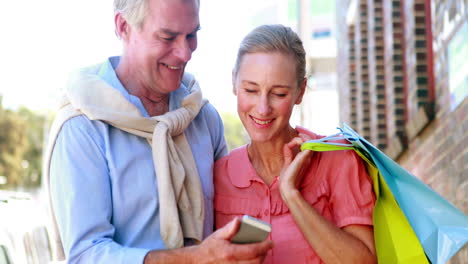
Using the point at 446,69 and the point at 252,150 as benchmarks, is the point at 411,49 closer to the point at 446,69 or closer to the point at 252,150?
the point at 446,69

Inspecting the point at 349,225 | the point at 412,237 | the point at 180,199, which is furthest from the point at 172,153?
the point at 412,237

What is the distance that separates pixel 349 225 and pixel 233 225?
2.14 ft

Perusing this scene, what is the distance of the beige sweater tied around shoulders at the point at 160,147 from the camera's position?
317cm

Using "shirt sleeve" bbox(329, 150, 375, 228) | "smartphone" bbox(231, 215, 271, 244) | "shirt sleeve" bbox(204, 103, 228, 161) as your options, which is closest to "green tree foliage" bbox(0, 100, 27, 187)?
"shirt sleeve" bbox(204, 103, 228, 161)

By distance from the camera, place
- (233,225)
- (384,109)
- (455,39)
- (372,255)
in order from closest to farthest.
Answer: (233,225) → (372,255) → (455,39) → (384,109)

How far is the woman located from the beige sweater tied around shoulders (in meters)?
0.27

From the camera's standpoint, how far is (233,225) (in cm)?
281

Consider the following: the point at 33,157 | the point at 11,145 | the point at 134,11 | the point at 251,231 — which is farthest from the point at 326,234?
the point at 33,157

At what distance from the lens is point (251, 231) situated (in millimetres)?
2836

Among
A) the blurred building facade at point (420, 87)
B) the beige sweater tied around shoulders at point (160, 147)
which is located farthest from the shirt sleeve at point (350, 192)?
the blurred building facade at point (420, 87)

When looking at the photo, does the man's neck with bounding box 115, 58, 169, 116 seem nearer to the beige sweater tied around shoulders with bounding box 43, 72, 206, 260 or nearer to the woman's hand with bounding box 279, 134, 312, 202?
the beige sweater tied around shoulders with bounding box 43, 72, 206, 260

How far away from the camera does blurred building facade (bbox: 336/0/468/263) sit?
552 centimetres

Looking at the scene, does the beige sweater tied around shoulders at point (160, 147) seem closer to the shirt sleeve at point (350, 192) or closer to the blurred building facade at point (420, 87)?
the shirt sleeve at point (350, 192)

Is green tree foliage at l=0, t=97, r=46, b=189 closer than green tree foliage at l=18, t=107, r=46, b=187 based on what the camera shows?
Yes
